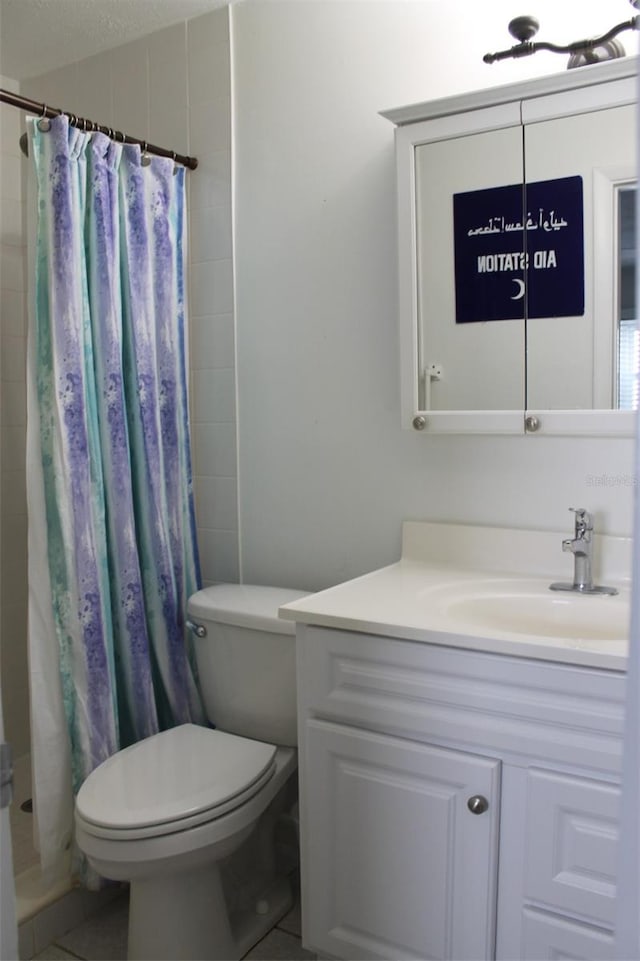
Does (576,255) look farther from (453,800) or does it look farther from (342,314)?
(453,800)

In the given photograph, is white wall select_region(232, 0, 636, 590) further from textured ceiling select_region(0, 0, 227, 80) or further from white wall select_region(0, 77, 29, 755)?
white wall select_region(0, 77, 29, 755)

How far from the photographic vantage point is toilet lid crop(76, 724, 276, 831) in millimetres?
1512

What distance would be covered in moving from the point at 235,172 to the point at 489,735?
159cm

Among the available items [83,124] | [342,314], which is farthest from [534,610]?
[83,124]

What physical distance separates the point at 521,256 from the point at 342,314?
1.66ft

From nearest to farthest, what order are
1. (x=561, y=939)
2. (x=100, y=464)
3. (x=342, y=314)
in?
(x=561, y=939), (x=100, y=464), (x=342, y=314)

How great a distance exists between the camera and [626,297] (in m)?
1.50

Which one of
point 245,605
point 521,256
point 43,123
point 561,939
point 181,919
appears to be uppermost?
point 43,123

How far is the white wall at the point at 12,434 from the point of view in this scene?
247cm

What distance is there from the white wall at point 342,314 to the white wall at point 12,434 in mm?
825

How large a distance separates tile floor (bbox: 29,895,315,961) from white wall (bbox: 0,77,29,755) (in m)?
0.80

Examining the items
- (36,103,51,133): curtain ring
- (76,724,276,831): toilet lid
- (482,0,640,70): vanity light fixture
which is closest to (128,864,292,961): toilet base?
(76,724,276,831): toilet lid

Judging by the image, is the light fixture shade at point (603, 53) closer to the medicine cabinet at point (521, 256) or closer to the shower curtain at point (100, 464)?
the medicine cabinet at point (521, 256)

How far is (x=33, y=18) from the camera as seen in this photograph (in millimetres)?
2119
